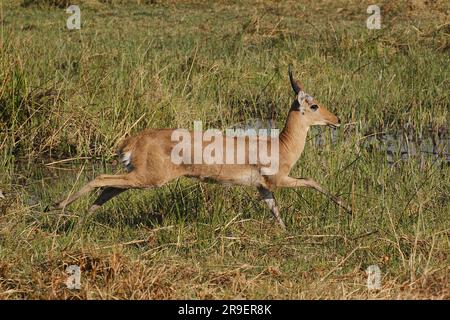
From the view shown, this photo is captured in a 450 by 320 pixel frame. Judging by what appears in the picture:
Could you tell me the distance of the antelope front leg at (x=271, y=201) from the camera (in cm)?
666

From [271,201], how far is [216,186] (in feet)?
1.42

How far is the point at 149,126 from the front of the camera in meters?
8.67

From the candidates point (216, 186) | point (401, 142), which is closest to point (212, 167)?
point (216, 186)

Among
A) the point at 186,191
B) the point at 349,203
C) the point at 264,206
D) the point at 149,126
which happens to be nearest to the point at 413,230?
the point at 349,203

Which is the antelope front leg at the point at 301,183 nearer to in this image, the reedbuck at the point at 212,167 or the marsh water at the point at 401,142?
the reedbuck at the point at 212,167

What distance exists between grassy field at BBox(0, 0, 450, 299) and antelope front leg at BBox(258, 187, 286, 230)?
0.09 meters

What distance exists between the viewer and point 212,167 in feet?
21.8

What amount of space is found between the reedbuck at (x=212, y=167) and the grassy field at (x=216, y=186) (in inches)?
6.7

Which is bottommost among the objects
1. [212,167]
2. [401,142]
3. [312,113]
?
[401,142]

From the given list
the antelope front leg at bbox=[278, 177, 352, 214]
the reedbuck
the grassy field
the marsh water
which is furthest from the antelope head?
the marsh water

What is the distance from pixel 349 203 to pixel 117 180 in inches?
58.7

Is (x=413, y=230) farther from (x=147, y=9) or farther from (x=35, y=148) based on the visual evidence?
(x=147, y=9)

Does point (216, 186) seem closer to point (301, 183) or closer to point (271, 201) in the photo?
point (271, 201)

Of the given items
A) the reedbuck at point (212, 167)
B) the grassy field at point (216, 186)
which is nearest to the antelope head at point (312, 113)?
the reedbuck at point (212, 167)
